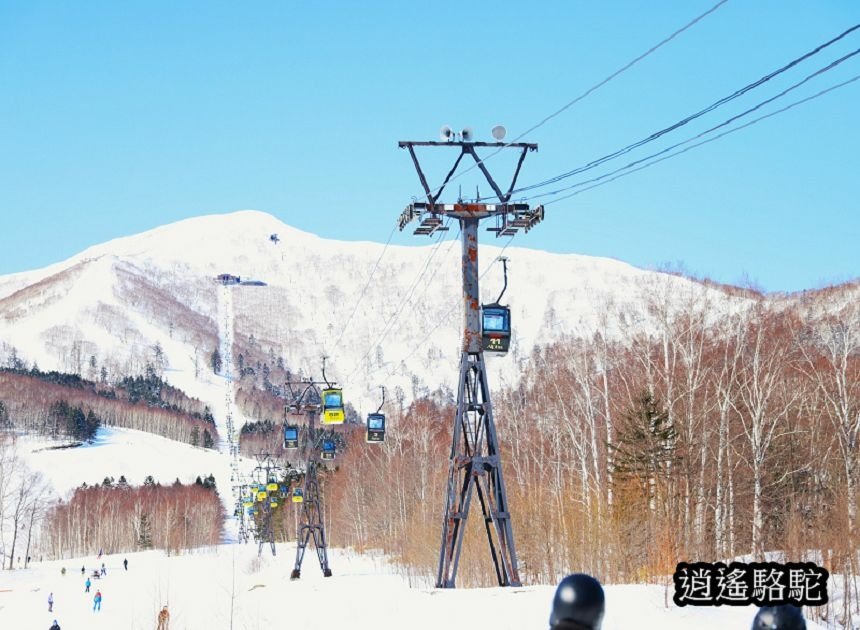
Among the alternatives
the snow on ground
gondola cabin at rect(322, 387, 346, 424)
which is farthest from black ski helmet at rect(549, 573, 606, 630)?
gondola cabin at rect(322, 387, 346, 424)

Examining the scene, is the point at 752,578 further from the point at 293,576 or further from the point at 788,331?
the point at 788,331

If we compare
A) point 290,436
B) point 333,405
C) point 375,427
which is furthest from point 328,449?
point 375,427

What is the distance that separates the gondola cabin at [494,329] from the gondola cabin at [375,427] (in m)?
19.1

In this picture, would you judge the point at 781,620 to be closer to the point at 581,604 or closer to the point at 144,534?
the point at 581,604

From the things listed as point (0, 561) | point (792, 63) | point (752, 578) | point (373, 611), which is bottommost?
point (0, 561)

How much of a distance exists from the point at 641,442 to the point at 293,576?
22.9m

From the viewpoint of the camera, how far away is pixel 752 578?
32.6ft

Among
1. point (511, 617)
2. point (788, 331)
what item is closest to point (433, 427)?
point (788, 331)

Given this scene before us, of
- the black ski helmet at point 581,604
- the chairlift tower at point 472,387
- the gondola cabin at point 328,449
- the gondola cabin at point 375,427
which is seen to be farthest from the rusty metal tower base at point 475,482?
the gondola cabin at point 328,449

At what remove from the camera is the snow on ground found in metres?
19.6

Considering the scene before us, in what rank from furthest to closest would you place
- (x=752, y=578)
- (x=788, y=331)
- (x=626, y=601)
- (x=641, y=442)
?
(x=788, y=331) → (x=641, y=442) → (x=626, y=601) → (x=752, y=578)

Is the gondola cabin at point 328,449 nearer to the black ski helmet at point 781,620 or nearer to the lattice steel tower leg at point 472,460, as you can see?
the lattice steel tower leg at point 472,460

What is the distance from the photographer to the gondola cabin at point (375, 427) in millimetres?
44125

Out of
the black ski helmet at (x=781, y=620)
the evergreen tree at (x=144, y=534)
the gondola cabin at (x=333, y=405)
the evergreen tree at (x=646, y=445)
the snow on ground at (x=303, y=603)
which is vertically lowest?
the evergreen tree at (x=144, y=534)
